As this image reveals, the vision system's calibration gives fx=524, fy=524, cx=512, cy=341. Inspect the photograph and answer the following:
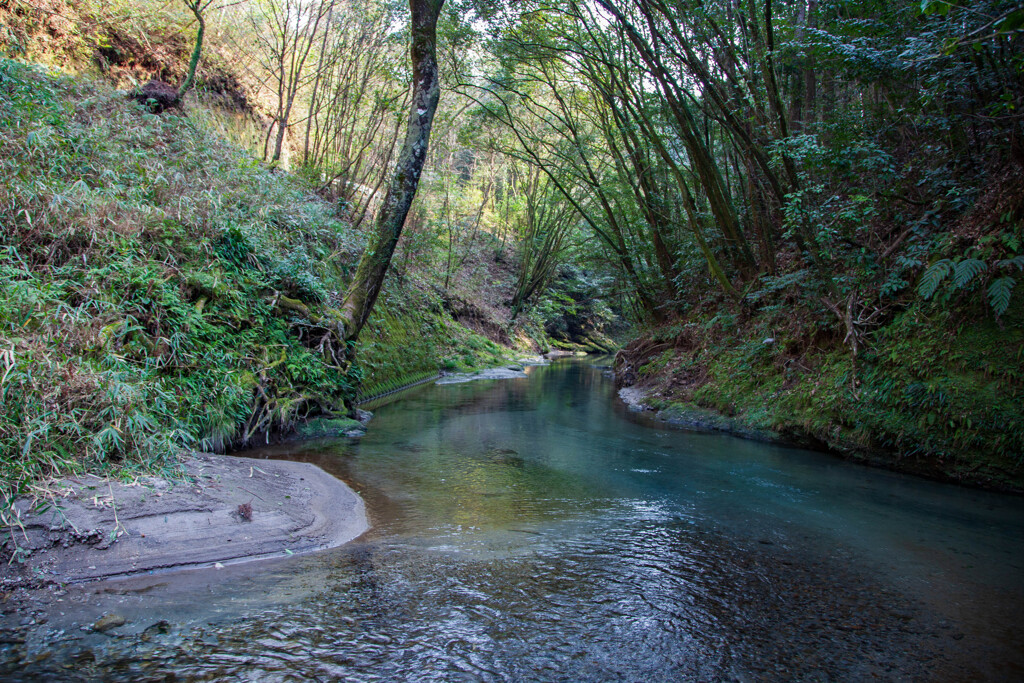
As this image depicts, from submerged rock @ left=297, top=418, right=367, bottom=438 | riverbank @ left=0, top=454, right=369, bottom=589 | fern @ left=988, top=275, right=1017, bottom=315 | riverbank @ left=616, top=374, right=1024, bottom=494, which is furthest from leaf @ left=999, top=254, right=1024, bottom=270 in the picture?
submerged rock @ left=297, top=418, right=367, bottom=438

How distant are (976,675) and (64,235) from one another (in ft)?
24.0

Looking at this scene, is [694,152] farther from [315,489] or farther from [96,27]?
[96,27]

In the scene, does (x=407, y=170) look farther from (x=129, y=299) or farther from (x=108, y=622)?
(x=108, y=622)

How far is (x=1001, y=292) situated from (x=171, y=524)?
23.1 feet

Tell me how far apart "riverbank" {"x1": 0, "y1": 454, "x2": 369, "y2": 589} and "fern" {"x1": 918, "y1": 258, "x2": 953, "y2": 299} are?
594 centimetres

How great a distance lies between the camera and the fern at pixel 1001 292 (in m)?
4.88

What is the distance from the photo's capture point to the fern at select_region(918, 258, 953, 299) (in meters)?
5.36

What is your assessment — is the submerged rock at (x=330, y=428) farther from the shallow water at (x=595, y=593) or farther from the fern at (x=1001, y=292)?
the fern at (x=1001, y=292)

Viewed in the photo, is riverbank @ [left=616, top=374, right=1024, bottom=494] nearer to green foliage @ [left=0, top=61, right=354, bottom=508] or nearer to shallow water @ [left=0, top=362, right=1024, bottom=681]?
shallow water @ [left=0, top=362, right=1024, bottom=681]

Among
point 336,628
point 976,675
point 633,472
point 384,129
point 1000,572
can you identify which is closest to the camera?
point 976,675

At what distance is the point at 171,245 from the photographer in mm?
→ 5926

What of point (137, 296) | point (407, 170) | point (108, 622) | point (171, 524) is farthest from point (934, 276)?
point (137, 296)

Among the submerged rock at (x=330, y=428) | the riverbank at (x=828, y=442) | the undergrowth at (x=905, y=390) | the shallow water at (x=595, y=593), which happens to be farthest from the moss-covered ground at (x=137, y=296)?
the undergrowth at (x=905, y=390)

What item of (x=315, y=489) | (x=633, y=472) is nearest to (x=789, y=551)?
(x=633, y=472)
